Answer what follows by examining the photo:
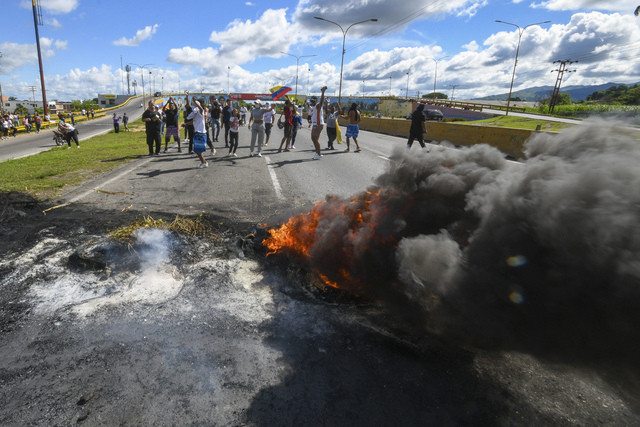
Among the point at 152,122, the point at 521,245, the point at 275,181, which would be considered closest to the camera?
the point at 521,245

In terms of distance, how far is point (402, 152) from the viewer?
335 cm

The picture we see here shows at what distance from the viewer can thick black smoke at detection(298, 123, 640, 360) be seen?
1.79m

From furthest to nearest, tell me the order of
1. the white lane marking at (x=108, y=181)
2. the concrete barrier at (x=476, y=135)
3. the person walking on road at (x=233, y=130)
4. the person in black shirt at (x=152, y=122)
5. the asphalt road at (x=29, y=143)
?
1. the asphalt road at (x=29, y=143)
2. the concrete barrier at (x=476, y=135)
3. the person walking on road at (x=233, y=130)
4. the person in black shirt at (x=152, y=122)
5. the white lane marking at (x=108, y=181)

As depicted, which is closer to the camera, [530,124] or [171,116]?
[171,116]

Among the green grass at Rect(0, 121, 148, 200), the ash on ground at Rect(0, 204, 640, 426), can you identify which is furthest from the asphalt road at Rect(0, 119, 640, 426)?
the green grass at Rect(0, 121, 148, 200)

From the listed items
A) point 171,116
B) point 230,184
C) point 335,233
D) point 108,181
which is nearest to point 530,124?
point 171,116

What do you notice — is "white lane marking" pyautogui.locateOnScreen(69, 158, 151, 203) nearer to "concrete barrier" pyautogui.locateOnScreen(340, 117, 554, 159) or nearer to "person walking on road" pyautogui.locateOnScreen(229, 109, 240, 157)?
"person walking on road" pyautogui.locateOnScreen(229, 109, 240, 157)

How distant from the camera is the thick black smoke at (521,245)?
179 cm

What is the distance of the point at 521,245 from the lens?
2086 millimetres

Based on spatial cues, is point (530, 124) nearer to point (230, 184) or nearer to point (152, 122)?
point (152, 122)

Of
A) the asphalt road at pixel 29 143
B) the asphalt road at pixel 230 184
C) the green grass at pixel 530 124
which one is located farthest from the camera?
the green grass at pixel 530 124

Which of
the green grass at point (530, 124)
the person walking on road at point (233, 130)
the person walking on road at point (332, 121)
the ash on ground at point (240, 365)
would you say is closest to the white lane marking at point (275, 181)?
the person walking on road at point (233, 130)

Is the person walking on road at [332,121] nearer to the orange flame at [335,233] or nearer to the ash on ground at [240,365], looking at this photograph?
the orange flame at [335,233]

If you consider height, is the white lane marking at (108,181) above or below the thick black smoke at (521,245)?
below
